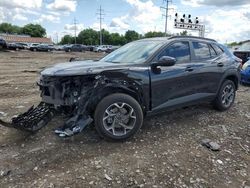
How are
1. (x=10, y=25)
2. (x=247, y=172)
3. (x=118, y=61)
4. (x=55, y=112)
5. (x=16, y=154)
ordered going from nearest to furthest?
(x=247, y=172)
(x=16, y=154)
(x=55, y=112)
(x=118, y=61)
(x=10, y=25)

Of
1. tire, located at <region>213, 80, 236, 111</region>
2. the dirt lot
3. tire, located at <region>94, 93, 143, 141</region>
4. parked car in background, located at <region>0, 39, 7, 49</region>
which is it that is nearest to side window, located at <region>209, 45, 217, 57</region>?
tire, located at <region>213, 80, 236, 111</region>

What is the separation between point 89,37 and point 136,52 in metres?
102

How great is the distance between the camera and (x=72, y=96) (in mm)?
4781

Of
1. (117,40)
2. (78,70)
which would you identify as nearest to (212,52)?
(78,70)

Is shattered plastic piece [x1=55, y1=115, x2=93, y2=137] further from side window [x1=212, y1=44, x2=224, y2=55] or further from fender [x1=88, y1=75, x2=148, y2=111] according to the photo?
side window [x1=212, y1=44, x2=224, y2=55]

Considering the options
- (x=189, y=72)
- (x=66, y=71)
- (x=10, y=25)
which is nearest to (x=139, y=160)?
(x=66, y=71)

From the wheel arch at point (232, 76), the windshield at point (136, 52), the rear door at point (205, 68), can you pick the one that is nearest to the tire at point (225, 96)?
the wheel arch at point (232, 76)

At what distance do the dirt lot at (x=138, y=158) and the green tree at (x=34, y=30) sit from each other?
113291 millimetres

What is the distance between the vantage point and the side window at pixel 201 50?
617 centimetres

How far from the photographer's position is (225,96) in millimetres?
7008

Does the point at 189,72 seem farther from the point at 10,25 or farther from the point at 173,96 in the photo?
the point at 10,25

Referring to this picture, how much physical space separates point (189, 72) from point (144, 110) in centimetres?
128

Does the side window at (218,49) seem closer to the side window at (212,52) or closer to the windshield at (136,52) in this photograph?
the side window at (212,52)

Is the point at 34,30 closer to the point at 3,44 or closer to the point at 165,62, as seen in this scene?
the point at 3,44
